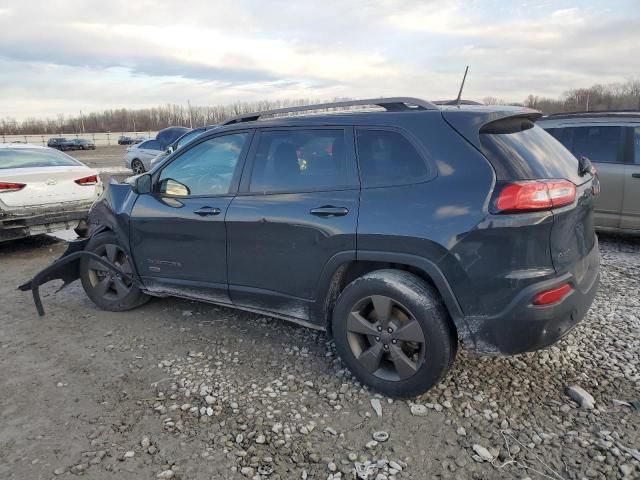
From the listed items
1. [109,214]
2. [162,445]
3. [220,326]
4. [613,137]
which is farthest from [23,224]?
[613,137]

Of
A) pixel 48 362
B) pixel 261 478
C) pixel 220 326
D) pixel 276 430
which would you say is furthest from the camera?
pixel 220 326

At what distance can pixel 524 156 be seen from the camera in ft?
8.93

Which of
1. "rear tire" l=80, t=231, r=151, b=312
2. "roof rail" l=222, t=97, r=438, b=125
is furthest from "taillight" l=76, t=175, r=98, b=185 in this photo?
"roof rail" l=222, t=97, r=438, b=125

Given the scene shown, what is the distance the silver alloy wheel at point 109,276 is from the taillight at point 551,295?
3.49m

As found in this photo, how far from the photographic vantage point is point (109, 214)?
176 inches

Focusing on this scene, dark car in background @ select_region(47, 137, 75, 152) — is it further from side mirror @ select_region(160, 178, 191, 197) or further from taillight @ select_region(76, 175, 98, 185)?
side mirror @ select_region(160, 178, 191, 197)

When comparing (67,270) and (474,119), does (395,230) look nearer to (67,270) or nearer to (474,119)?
(474,119)

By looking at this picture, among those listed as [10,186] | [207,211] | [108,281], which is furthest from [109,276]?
[10,186]

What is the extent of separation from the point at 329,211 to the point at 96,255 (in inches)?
101

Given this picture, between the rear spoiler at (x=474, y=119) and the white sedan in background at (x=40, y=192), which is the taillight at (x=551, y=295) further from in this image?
the white sedan in background at (x=40, y=192)

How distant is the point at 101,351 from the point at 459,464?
9.15 ft

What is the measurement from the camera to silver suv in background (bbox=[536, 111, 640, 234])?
5973 millimetres

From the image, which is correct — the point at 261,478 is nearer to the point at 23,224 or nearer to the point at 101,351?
the point at 101,351

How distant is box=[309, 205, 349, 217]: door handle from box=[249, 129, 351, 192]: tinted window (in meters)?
0.14
